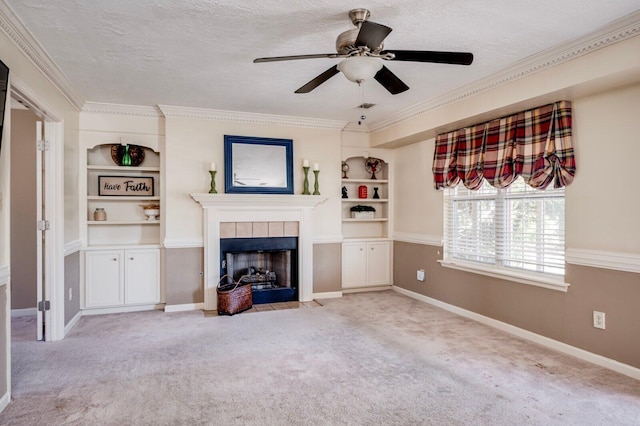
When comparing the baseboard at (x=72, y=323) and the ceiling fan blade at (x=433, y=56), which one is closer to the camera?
the ceiling fan blade at (x=433, y=56)

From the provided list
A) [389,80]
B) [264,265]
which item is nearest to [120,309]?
[264,265]

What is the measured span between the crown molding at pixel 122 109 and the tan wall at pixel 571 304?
416 cm

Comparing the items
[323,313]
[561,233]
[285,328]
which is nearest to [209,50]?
[285,328]

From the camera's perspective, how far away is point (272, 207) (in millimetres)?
5148

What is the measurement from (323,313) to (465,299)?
1682mm

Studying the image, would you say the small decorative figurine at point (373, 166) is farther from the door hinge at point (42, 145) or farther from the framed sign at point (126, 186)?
the door hinge at point (42, 145)

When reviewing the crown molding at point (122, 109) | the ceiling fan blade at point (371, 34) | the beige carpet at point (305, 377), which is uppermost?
the crown molding at point (122, 109)

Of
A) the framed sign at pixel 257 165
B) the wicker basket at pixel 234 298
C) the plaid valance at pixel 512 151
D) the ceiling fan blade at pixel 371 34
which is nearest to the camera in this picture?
the ceiling fan blade at pixel 371 34

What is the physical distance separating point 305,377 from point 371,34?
2.38 metres

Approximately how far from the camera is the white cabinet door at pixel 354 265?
575 centimetres

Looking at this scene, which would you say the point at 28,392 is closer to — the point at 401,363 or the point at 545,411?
the point at 401,363

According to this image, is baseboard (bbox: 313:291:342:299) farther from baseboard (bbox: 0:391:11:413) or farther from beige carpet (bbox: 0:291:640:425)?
baseboard (bbox: 0:391:11:413)

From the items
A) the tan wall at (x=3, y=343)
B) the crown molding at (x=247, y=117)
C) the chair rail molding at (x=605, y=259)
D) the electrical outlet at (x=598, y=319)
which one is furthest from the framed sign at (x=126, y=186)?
the electrical outlet at (x=598, y=319)

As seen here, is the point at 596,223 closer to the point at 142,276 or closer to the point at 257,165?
the point at 257,165
